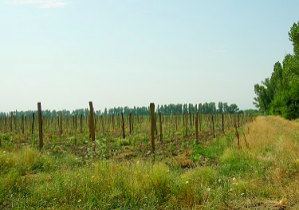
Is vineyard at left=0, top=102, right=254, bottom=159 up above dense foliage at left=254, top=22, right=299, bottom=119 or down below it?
below

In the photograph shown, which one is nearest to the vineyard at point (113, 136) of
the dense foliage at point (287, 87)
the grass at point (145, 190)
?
the grass at point (145, 190)

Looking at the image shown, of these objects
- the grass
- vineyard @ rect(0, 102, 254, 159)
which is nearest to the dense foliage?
vineyard @ rect(0, 102, 254, 159)

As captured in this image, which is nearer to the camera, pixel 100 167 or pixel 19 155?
pixel 100 167

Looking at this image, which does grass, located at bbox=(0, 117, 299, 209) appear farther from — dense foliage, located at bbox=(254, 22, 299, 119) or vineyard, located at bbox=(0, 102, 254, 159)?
dense foliage, located at bbox=(254, 22, 299, 119)

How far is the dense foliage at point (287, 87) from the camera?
2600cm

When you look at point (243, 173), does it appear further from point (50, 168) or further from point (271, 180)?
point (50, 168)

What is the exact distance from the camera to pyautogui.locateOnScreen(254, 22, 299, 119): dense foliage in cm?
2600

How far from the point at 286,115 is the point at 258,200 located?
35.2 meters

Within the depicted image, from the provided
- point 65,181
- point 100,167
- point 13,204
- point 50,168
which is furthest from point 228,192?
point 50,168

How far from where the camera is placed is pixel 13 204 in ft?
17.6

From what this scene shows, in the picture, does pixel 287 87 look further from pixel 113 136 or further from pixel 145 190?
pixel 145 190

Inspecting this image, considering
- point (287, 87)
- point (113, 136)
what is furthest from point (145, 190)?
point (287, 87)

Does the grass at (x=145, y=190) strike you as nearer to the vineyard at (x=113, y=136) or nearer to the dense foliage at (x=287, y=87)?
the vineyard at (x=113, y=136)

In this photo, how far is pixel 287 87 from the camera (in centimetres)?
4284
